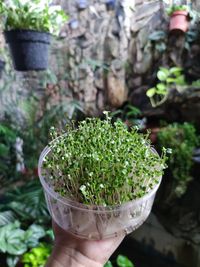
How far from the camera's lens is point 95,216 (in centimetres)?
43

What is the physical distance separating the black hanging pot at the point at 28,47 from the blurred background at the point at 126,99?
0.30m

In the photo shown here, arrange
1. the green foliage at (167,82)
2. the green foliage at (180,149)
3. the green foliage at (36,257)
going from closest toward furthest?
the green foliage at (36,257) → the green foliage at (180,149) → the green foliage at (167,82)

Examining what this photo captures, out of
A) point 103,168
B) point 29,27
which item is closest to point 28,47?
point 29,27

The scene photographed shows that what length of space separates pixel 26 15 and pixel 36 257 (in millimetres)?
1049

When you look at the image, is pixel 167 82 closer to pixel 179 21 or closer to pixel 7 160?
pixel 179 21

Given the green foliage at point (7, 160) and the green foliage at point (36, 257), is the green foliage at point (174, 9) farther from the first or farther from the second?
the green foliage at point (36, 257)

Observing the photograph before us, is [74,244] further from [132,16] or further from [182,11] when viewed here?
[132,16]

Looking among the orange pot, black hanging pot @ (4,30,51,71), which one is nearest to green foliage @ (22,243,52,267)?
black hanging pot @ (4,30,51,71)

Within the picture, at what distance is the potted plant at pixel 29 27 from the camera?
1.27 meters

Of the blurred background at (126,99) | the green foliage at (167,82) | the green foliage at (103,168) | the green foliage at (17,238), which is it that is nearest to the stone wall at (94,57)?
the blurred background at (126,99)

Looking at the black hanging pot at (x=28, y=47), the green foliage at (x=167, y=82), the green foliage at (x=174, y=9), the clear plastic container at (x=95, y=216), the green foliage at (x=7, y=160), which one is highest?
the green foliage at (x=174, y=9)

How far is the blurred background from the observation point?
1.71 m

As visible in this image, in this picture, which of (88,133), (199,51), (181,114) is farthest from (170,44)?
(88,133)

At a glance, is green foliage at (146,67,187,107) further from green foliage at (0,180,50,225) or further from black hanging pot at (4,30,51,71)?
green foliage at (0,180,50,225)
